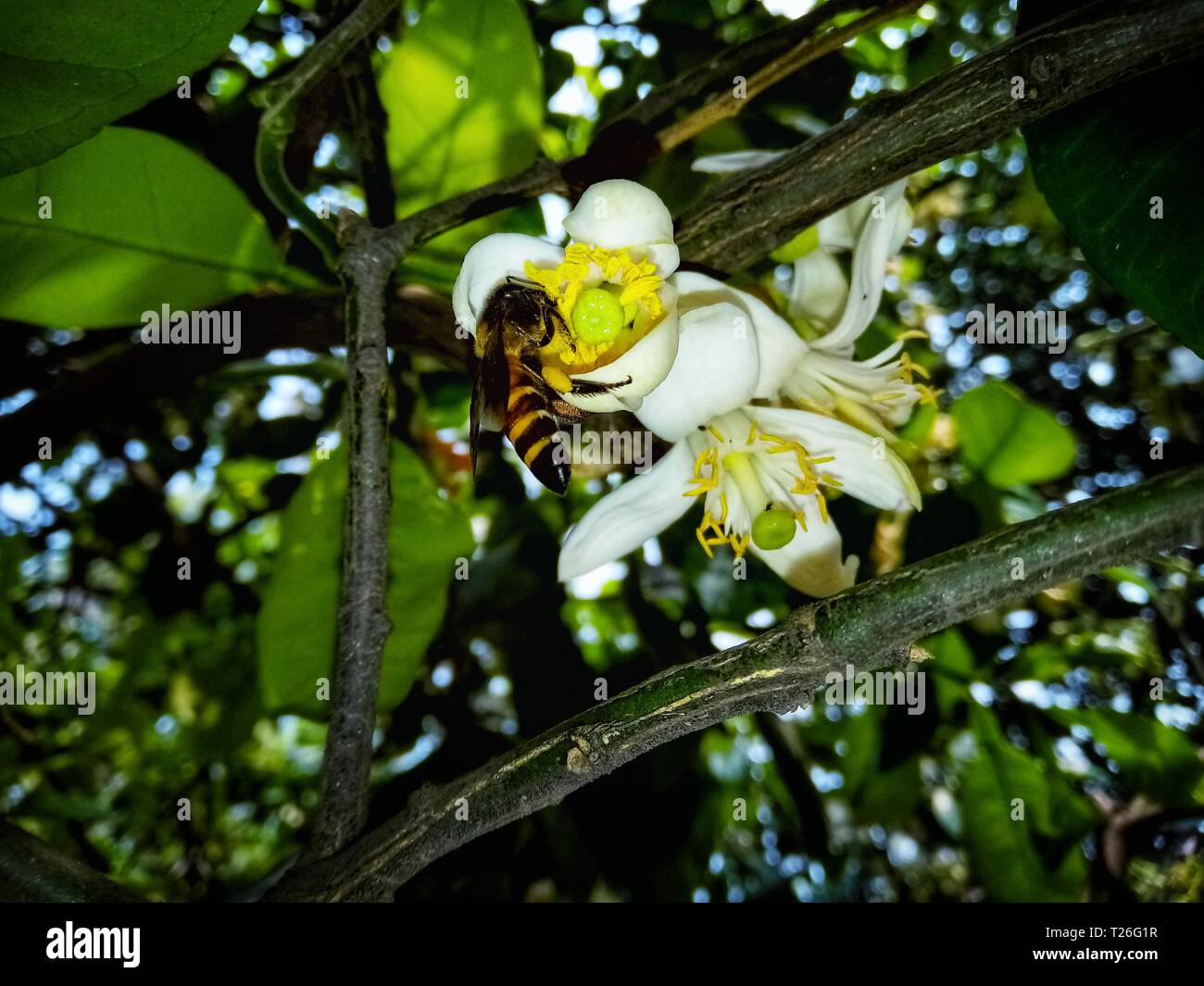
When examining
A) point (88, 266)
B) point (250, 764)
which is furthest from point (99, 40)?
point (250, 764)

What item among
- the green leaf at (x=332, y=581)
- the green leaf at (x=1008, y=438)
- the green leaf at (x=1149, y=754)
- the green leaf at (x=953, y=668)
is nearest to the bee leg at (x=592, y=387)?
the green leaf at (x=332, y=581)

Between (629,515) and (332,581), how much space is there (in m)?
0.40

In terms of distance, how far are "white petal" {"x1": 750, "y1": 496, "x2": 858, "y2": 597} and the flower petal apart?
360 millimetres

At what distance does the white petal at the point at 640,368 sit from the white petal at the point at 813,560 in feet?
0.98

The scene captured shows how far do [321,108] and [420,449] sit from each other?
1.74 feet

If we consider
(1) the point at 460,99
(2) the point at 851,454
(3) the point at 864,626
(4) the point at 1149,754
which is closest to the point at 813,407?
(2) the point at 851,454

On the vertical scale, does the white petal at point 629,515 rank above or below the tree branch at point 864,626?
above

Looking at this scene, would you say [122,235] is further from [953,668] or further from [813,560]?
[953,668]

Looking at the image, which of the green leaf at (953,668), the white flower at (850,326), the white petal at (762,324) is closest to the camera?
the white petal at (762,324)

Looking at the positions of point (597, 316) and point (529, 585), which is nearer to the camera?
point (597, 316)

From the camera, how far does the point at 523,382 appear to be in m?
0.65

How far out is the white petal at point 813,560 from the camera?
34.0 inches

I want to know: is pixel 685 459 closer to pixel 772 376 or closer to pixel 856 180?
pixel 772 376

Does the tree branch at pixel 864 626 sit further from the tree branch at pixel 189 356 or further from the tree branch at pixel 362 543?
the tree branch at pixel 189 356
